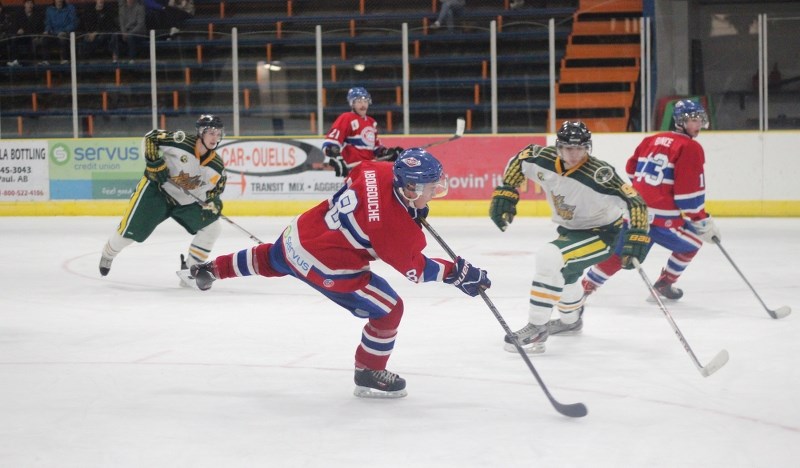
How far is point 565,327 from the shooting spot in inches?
186

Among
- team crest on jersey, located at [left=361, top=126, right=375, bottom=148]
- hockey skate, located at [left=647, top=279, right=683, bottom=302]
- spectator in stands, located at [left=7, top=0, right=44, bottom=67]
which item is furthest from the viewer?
spectator in stands, located at [left=7, top=0, right=44, bottom=67]

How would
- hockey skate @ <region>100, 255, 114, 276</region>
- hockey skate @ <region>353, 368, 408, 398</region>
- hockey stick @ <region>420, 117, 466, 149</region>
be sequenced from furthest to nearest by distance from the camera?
hockey stick @ <region>420, 117, 466, 149</region> → hockey skate @ <region>100, 255, 114, 276</region> → hockey skate @ <region>353, 368, 408, 398</region>

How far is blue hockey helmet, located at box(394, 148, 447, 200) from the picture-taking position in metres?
3.28

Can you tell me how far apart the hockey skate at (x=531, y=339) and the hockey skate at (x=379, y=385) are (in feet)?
2.82

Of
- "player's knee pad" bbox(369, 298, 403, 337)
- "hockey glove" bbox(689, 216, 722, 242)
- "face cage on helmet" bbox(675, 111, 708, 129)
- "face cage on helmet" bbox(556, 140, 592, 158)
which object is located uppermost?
"face cage on helmet" bbox(675, 111, 708, 129)

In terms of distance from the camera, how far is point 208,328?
4969 mm

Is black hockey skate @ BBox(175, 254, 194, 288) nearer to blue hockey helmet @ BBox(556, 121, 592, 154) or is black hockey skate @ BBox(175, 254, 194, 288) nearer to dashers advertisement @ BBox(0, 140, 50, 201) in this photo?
blue hockey helmet @ BBox(556, 121, 592, 154)

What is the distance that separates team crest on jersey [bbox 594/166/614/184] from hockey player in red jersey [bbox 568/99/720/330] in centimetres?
118

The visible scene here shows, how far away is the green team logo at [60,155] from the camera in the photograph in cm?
1189

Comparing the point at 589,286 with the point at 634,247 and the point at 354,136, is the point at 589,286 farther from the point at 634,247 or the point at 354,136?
the point at 354,136

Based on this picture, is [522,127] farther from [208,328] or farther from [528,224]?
[208,328]

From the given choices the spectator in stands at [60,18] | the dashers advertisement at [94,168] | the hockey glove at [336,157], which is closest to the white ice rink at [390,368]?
→ the hockey glove at [336,157]

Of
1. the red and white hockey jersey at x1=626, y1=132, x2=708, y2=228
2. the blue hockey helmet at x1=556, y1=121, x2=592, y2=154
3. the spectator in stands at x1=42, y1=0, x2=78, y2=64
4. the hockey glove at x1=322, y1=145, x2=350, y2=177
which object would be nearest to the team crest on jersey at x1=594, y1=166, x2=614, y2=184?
the blue hockey helmet at x1=556, y1=121, x2=592, y2=154

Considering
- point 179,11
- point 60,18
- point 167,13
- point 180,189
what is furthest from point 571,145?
point 179,11
